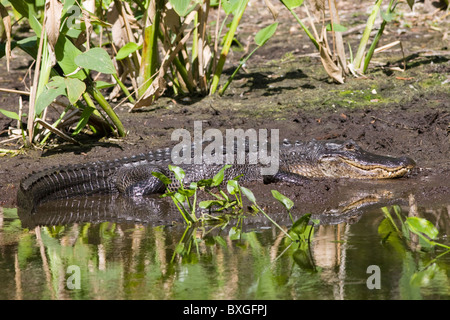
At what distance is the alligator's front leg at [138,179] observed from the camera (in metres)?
5.71

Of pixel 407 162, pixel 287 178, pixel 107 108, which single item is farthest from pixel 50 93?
pixel 407 162

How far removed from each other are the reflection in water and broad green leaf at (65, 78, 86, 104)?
1224 mm

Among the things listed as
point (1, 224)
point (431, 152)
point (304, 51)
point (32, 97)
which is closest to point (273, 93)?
point (304, 51)

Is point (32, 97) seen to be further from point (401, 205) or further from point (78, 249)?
point (401, 205)

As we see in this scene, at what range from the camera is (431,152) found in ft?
20.3

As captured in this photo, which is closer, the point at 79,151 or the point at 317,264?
the point at 317,264

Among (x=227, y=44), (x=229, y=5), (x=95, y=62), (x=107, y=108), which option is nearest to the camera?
(x=95, y=62)

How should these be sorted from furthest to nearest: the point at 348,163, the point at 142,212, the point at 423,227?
1. the point at 348,163
2. the point at 142,212
3. the point at 423,227

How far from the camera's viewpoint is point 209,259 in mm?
3492

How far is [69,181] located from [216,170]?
53.3 inches

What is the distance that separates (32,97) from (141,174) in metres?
1.24

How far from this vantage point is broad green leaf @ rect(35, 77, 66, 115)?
5531 millimetres
